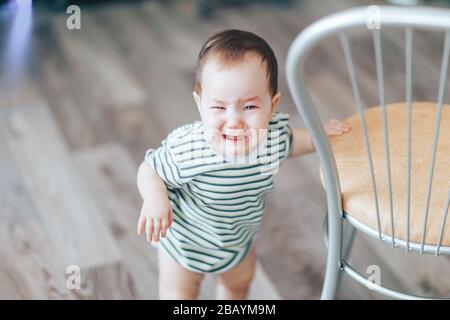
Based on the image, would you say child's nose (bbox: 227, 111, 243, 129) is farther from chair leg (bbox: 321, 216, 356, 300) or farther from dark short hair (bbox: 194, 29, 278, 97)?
chair leg (bbox: 321, 216, 356, 300)

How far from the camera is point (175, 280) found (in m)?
1.26

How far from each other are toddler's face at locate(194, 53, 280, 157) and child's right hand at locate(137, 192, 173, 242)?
0.12 meters

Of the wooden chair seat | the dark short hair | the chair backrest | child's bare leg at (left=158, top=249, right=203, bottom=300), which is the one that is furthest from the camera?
child's bare leg at (left=158, top=249, right=203, bottom=300)

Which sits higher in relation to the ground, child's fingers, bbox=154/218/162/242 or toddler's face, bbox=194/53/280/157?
toddler's face, bbox=194/53/280/157

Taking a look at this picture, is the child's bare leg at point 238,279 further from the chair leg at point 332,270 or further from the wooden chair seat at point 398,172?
the wooden chair seat at point 398,172

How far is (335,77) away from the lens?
7.35ft

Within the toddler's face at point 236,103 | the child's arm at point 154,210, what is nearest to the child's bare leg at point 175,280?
the child's arm at point 154,210

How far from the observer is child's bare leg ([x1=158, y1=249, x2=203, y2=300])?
1234 mm

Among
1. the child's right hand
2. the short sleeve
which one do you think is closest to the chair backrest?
the short sleeve

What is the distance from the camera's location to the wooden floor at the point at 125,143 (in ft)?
5.17

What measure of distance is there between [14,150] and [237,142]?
116cm

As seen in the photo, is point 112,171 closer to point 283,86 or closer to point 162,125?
point 162,125

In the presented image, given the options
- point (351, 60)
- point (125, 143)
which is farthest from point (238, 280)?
point (125, 143)

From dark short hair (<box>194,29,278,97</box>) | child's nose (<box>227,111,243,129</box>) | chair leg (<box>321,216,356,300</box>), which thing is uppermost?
dark short hair (<box>194,29,278,97</box>)
